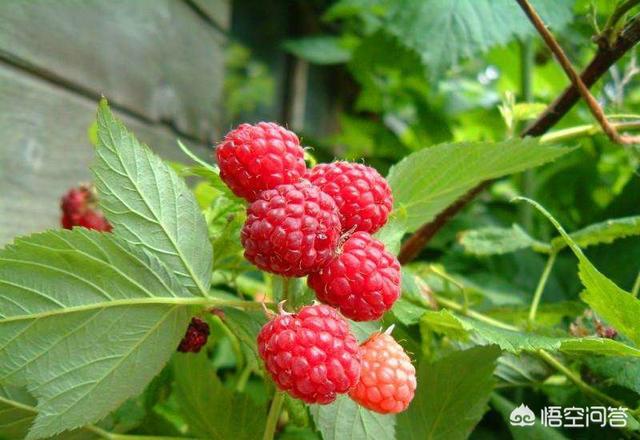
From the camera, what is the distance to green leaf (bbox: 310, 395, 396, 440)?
1.49 ft

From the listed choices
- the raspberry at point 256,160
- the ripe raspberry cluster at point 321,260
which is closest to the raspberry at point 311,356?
the ripe raspberry cluster at point 321,260

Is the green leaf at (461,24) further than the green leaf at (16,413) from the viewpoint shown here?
Yes

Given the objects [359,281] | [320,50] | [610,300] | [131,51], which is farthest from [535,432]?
[320,50]

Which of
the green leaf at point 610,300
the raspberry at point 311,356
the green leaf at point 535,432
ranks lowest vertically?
the green leaf at point 535,432

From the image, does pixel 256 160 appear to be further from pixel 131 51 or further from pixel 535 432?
pixel 131 51

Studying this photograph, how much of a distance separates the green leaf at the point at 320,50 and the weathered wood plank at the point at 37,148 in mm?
894

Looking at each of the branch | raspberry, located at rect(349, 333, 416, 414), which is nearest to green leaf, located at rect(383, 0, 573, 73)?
the branch

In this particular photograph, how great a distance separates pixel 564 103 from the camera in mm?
615

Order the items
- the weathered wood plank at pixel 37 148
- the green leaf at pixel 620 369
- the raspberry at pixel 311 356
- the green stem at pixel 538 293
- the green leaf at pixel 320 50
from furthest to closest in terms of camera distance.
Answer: the green leaf at pixel 320 50 → the weathered wood plank at pixel 37 148 → the green stem at pixel 538 293 → the green leaf at pixel 620 369 → the raspberry at pixel 311 356

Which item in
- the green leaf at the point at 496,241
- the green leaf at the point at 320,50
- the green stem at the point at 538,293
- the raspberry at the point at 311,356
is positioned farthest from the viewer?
the green leaf at the point at 320,50

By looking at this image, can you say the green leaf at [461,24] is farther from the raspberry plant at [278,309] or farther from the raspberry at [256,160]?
the raspberry at [256,160]

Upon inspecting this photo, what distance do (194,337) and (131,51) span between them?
32.6 inches

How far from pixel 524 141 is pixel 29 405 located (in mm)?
482

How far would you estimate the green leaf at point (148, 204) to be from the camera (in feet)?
1.41
